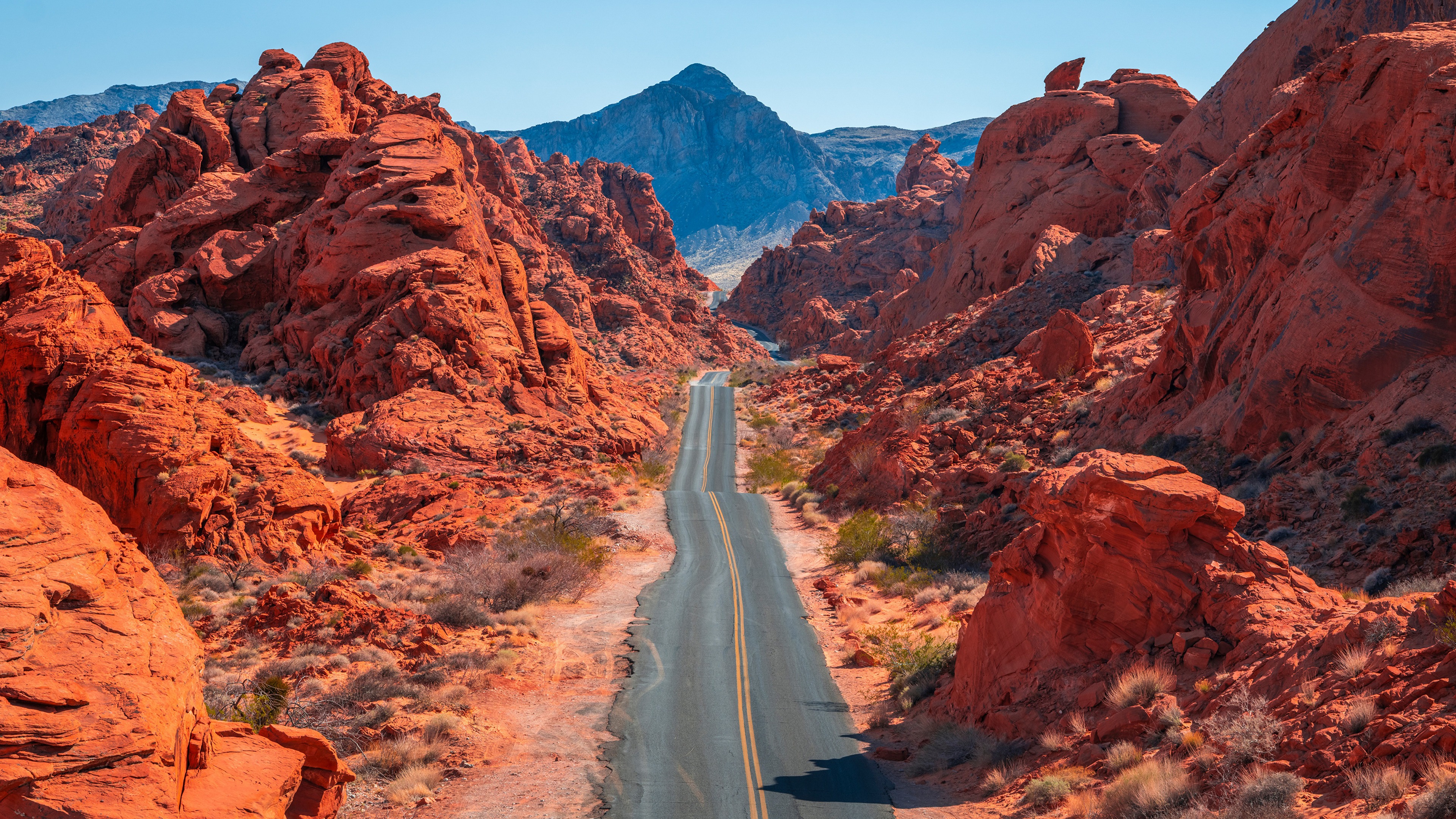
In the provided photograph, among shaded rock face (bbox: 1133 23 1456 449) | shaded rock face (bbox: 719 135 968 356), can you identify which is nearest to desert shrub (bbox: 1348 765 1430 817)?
shaded rock face (bbox: 1133 23 1456 449)

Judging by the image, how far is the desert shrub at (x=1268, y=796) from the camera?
292 inches

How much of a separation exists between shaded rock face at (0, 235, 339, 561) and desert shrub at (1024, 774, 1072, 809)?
16.5 meters

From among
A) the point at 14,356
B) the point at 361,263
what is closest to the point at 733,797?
the point at 14,356

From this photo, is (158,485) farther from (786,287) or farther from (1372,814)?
(786,287)

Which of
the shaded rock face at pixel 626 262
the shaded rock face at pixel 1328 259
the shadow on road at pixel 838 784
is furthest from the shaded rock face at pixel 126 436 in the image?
the shaded rock face at pixel 626 262

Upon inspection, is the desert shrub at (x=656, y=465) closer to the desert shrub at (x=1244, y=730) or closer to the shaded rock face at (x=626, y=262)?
the shaded rock face at (x=626, y=262)

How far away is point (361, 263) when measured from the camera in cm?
3834

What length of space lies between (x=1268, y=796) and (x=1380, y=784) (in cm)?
93

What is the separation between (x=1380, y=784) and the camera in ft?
22.6

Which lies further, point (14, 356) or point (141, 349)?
point (141, 349)

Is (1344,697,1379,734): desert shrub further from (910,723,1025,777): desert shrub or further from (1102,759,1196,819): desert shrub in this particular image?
(910,723,1025,777): desert shrub

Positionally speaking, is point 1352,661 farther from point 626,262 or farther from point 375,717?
point 626,262

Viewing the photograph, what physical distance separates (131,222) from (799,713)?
158ft

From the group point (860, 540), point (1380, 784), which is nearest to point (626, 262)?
point (860, 540)
